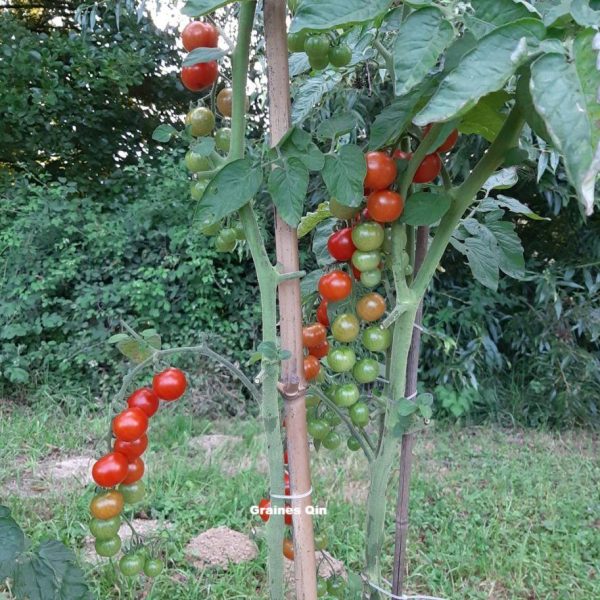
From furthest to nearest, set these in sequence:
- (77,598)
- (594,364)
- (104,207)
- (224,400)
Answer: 1. (104,207)
2. (224,400)
3. (594,364)
4. (77,598)

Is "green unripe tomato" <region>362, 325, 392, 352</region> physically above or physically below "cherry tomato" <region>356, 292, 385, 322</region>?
below

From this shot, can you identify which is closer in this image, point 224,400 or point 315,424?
point 315,424

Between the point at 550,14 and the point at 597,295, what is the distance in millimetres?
2902

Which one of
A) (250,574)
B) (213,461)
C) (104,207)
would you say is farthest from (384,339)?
(104,207)

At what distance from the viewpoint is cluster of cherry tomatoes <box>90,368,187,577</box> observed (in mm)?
592

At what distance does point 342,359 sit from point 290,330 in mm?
79

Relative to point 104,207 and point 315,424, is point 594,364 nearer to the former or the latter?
point 315,424

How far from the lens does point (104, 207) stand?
376 cm

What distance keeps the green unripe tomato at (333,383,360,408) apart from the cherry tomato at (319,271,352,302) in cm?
11

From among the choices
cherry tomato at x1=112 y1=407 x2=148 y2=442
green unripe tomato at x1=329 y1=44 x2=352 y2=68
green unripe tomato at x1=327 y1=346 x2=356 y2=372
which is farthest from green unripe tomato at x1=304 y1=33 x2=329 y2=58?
cherry tomato at x1=112 y1=407 x2=148 y2=442

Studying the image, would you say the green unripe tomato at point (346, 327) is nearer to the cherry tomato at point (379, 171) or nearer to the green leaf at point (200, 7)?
the cherry tomato at point (379, 171)

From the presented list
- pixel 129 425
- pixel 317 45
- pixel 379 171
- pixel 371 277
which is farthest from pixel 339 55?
pixel 129 425

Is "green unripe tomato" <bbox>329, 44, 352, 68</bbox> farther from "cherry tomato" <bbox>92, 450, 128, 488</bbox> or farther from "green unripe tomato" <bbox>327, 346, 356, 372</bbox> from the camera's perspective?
"cherry tomato" <bbox>92, 450, 128, 488</bbox>

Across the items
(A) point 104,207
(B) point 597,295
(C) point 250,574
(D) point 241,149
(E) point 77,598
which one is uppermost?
(A) point 104,207
